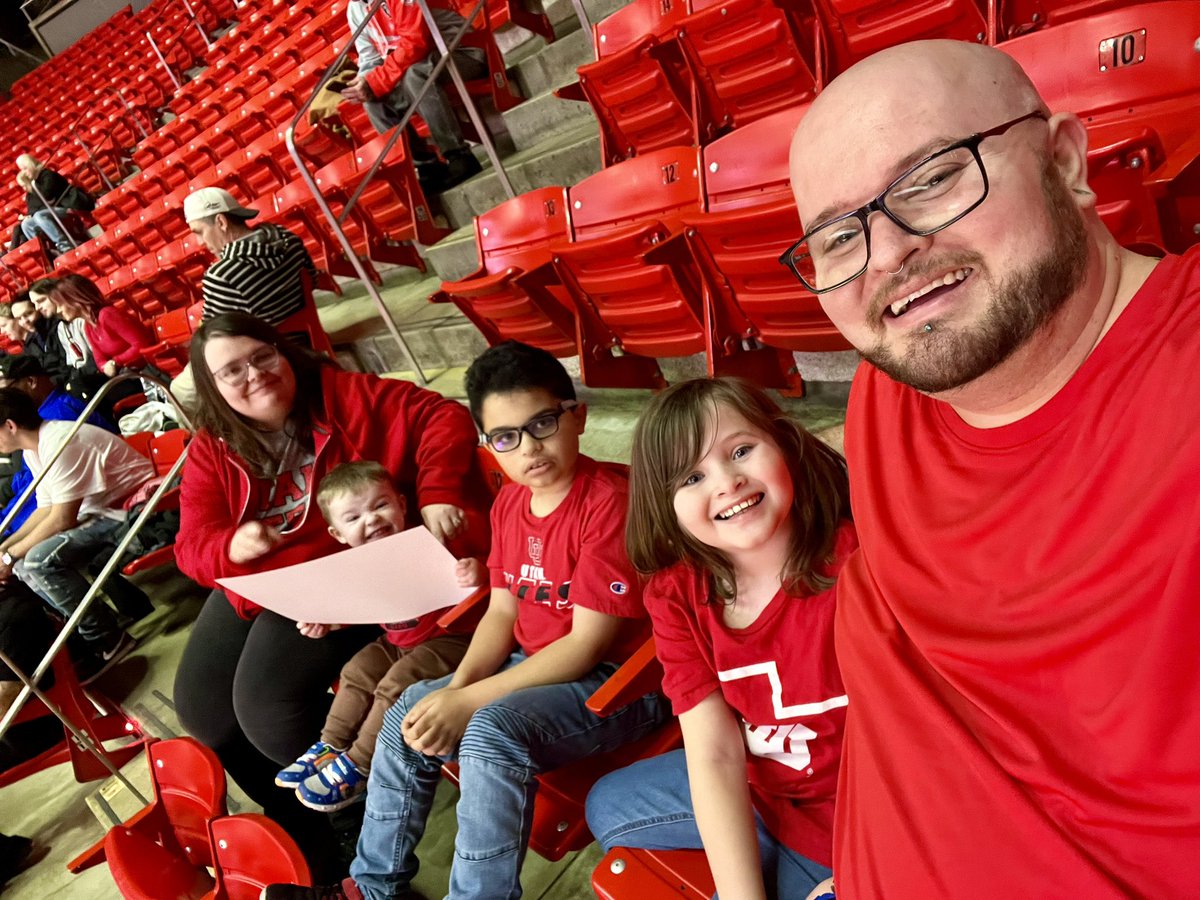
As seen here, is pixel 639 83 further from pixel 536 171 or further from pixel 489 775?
pixel 489 775

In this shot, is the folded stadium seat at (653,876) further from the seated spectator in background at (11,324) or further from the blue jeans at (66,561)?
the seated spectator in background at (11,324)

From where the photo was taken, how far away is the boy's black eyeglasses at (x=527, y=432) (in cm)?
133

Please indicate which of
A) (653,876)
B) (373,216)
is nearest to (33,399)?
(373,216)

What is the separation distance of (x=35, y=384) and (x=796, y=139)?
412 cm

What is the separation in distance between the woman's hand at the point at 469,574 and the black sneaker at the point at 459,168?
10.8ft

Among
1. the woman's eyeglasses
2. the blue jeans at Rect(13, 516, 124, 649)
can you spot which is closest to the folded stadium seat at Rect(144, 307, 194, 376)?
the blue jeans at Rect(13, 516, 124, 649)

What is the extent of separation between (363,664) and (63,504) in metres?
2.09

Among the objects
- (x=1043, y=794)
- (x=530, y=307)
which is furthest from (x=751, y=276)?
(x=1043, y=794)

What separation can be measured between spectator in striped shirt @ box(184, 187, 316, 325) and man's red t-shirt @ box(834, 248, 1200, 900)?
2329 millimetres

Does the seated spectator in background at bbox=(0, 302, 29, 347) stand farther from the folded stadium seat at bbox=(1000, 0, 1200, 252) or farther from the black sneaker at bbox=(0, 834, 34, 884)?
the folded stadium seat at bbox=(1000, 0, 1200, 252)

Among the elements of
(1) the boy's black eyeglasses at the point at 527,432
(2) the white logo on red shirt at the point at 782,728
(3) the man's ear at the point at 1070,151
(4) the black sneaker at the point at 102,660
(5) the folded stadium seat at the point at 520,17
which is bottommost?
(4) the black sneaker at the point at 102,660

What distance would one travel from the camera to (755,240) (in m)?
1.83

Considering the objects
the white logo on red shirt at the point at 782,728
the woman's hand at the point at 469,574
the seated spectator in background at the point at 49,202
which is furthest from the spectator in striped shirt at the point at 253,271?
the seated spectator in background at the point at 49,202

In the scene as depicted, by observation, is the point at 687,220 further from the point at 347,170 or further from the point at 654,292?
the point at 347,170
